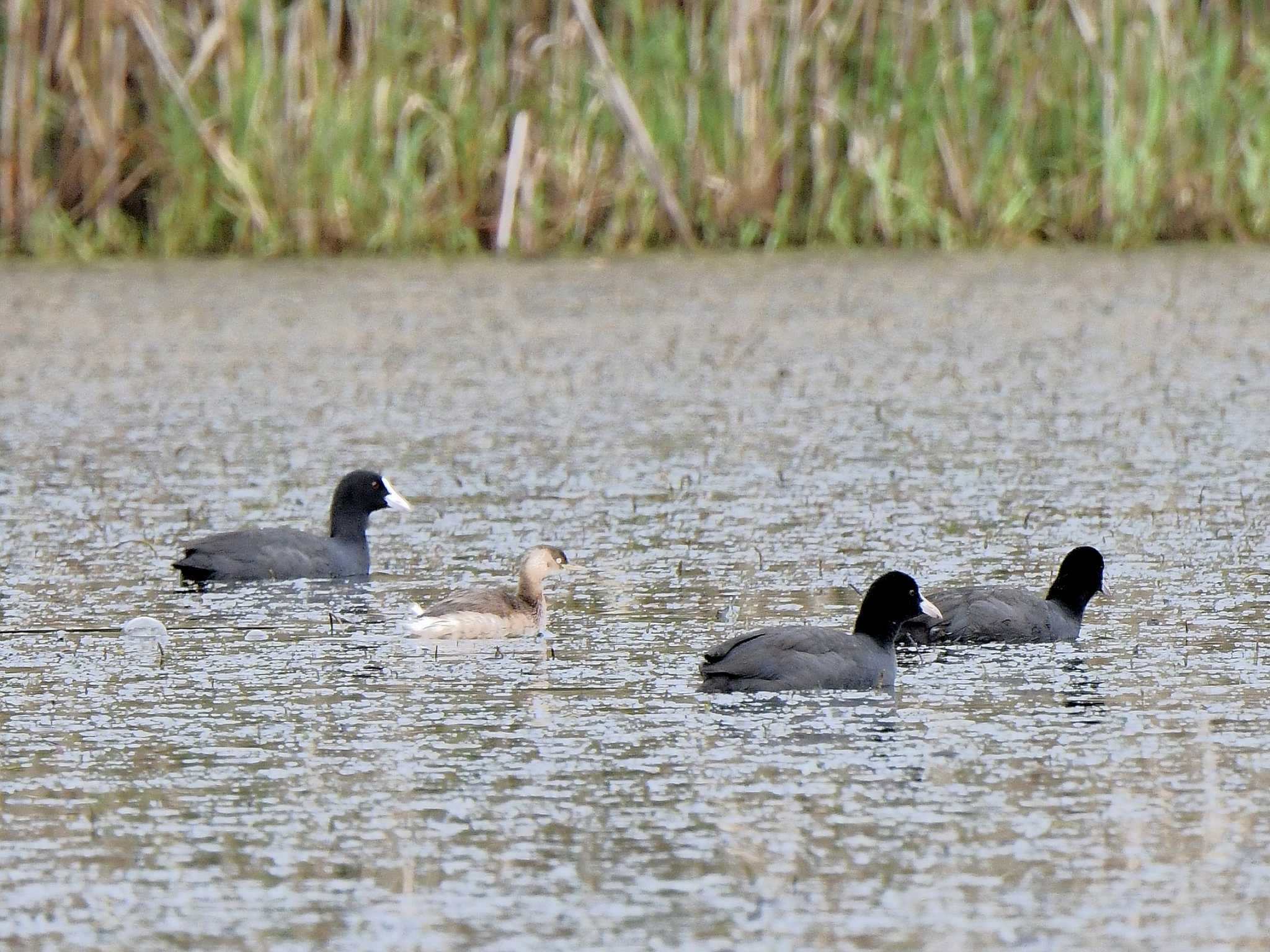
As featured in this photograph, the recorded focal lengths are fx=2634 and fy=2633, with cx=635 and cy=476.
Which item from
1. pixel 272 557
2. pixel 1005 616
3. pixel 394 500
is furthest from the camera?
pixel 394 500

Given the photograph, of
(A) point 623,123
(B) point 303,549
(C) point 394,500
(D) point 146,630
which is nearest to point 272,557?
(B) point 303,549

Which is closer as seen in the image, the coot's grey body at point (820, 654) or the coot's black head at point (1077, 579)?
the coot's grey body at point (820, 654)

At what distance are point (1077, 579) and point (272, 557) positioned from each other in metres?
2.73

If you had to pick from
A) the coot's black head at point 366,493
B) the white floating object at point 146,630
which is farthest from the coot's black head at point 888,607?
the coot's black head at point 366,493

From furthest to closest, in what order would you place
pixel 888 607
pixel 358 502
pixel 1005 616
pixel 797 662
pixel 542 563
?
pixel 358 502 < pixel 542 563 < pixel 1005 616 < pixel 888 607 < pixel 797 662

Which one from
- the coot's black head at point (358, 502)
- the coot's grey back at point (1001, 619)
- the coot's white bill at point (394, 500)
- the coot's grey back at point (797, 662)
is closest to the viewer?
the coot's grey back at point (797, 662)

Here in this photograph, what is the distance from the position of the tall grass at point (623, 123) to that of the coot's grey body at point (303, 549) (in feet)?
25.7

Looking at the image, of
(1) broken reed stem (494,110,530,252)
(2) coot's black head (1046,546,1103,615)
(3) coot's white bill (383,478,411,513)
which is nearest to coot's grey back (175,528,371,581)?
(3) coot's white bill (383,478,411,513)

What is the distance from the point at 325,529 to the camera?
9.83 m

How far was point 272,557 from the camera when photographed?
875 centimetres

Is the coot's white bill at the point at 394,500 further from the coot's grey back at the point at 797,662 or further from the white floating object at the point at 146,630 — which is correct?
the coot's grey back at the point at 797,662

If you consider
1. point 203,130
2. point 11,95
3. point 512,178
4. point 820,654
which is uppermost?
point 11,95

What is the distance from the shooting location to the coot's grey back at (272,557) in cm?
859

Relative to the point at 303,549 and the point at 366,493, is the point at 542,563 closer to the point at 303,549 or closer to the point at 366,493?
the point at 303,549
